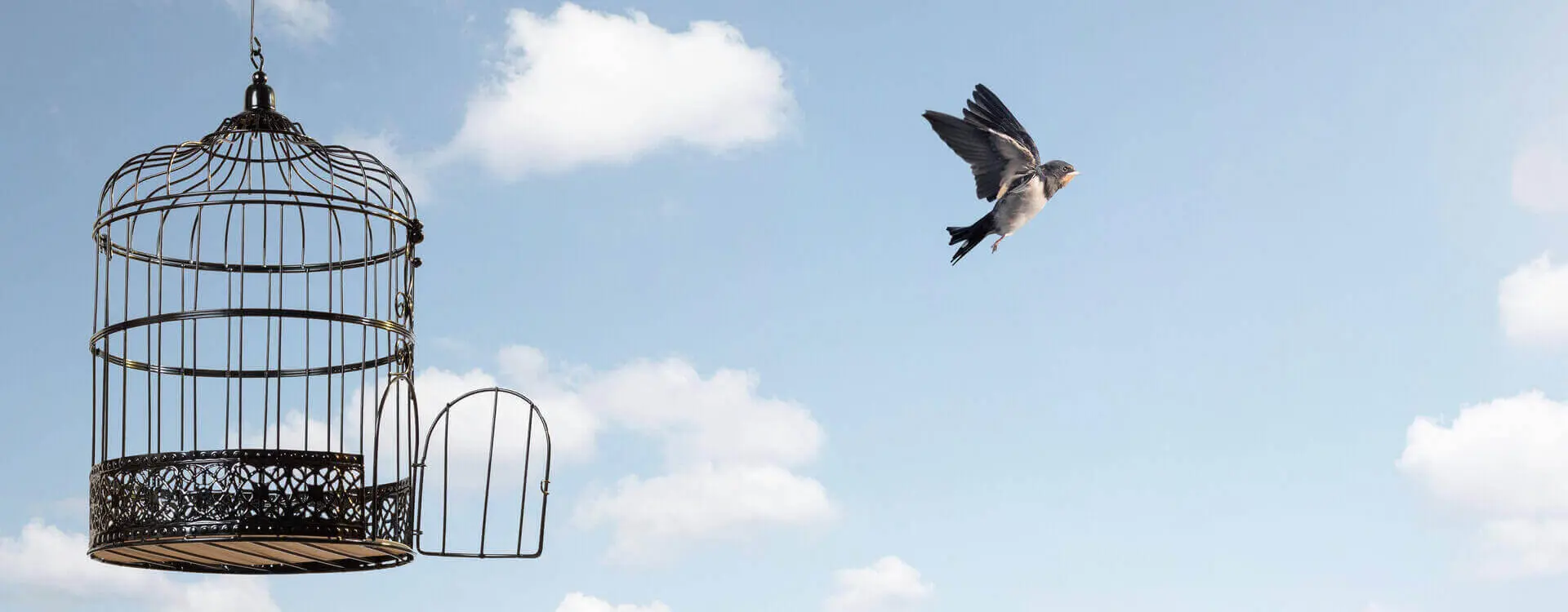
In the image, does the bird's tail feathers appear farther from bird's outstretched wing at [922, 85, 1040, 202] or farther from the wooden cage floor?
the wooden cage floor

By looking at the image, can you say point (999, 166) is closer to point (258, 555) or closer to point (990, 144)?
point (990, 144)

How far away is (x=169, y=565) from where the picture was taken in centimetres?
545

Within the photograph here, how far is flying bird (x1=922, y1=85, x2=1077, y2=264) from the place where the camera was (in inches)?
207

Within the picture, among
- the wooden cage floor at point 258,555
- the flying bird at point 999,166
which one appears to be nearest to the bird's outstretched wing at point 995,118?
the flying bird at point 999,166

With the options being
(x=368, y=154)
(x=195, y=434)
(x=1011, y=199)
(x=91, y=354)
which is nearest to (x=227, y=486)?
(x=195, y=434)

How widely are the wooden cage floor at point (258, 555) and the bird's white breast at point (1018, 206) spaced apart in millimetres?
2301

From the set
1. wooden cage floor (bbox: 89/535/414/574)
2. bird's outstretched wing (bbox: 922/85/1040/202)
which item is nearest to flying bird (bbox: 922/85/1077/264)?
bird's outstretched wing (bbox: 922/85/1040/202)

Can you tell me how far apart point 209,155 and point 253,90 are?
28 cm

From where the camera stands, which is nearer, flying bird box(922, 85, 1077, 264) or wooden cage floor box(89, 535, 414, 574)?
wooden cage floor box(89, 535, 414, 574)

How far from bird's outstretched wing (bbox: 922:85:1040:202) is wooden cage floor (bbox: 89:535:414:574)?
2.33m

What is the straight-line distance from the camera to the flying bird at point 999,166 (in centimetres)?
527

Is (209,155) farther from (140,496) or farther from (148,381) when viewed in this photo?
(140,496)

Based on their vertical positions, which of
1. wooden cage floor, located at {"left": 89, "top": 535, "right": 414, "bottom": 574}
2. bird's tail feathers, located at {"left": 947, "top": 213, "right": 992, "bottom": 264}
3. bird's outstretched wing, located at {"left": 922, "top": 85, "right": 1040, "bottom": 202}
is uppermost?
bird's outstretched wing, located at {"left": 922, "top": 85, "right": 1040, "bottom": 202}

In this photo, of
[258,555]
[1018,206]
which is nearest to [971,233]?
[1018,206]
